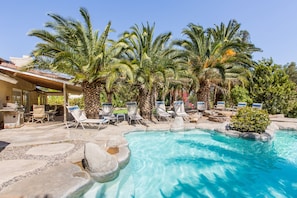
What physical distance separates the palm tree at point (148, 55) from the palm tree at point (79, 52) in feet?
6.52

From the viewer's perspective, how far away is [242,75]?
1681cm

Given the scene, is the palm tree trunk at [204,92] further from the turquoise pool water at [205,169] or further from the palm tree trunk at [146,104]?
the turquoise pool water at [205,169]

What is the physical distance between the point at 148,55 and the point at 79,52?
493cm

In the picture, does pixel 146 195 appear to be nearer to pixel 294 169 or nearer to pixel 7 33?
pixel 294 169

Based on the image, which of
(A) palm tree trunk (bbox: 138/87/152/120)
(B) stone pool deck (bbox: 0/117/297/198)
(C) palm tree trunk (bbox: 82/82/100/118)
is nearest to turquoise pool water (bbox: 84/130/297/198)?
(B) stone pool deck (bbox: 0/117/297/198)

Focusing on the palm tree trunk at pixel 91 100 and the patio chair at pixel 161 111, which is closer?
the palm tree trunk at pixel 91 100

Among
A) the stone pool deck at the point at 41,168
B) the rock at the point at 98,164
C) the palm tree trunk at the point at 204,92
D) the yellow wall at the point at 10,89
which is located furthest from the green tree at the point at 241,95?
the yellow wall at the point at 10,89

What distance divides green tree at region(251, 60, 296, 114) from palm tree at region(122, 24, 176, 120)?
925cm

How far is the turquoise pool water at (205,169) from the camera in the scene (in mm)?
4512

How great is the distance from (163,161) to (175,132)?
414 cm

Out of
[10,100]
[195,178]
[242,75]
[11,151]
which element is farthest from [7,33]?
[242,75]

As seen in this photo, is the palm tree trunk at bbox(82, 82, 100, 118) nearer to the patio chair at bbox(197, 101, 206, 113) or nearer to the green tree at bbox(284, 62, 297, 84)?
the patio chair at bbox(197, 101, 206, 113)

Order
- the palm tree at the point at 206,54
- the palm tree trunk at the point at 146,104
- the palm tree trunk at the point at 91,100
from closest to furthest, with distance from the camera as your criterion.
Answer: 1. the palm tree trunk at the point at 91,100
2. the palm tree trunk at the point at 146,104
3. the palm tree at the point at 206,54

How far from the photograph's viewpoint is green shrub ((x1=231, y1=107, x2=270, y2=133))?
9.20 metres
